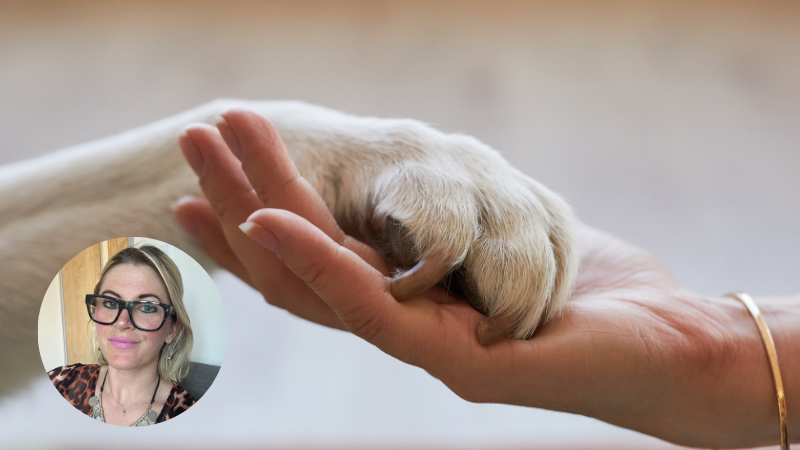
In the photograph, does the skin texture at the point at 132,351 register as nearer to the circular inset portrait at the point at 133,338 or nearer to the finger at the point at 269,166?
the circular inset portrait at the point at 133,338

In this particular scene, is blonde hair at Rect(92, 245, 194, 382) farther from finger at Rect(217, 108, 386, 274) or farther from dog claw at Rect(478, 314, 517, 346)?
dog claw at Rect(478, 314, 517, 346)

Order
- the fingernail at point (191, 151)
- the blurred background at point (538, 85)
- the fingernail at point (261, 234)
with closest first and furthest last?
the fingernail at point (261, 234) < the fingernail at point (191, 151) < the blurred background at point (538, 85)

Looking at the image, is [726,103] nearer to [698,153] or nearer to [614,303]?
[698,153]

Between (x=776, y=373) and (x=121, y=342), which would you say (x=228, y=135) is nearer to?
(x=121, y=342)

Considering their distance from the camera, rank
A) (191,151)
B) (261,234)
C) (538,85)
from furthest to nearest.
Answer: (538,85) → (191,151) → (261,234)

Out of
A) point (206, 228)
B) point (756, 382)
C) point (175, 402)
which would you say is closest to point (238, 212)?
point (206, 228)

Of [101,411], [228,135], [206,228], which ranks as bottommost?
[101,411]

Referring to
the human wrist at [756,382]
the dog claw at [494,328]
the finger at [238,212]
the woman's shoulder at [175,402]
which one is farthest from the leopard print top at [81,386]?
the human wrist at [756,382]
